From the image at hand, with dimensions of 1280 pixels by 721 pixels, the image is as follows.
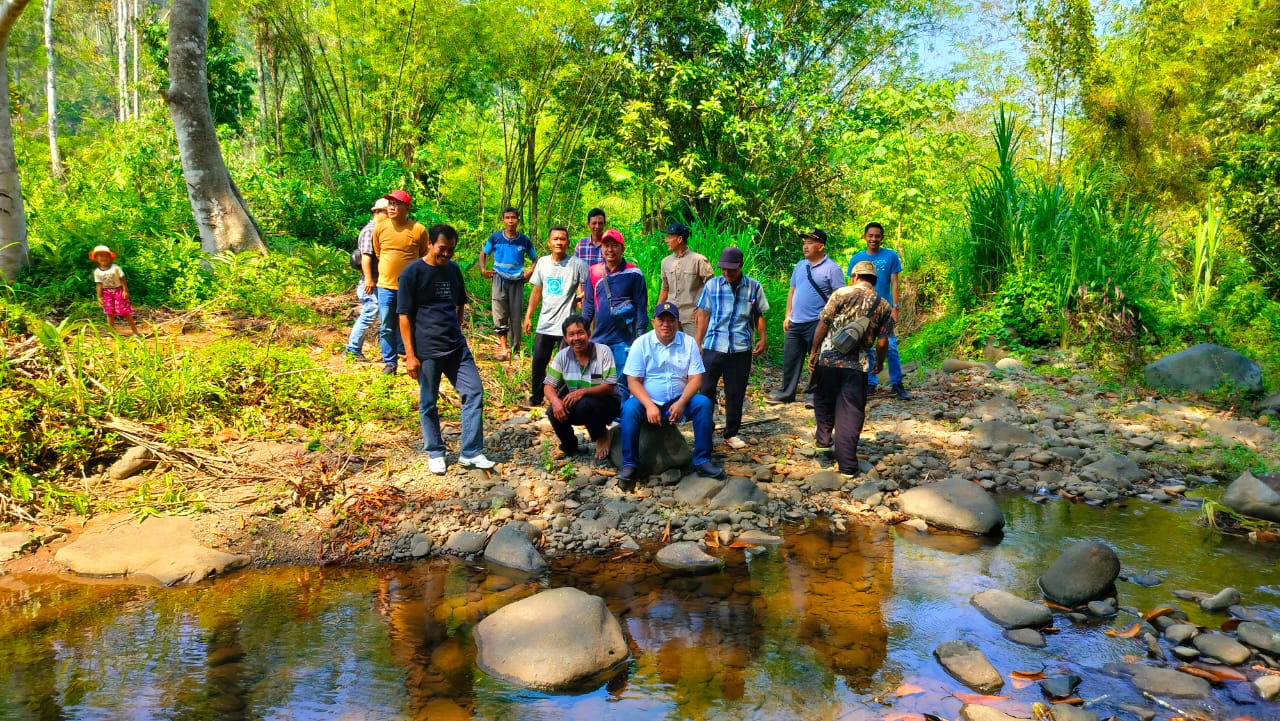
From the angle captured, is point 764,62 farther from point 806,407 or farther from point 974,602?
point 974,602

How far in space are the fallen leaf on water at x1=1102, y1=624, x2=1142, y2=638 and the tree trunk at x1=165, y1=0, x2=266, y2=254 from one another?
30.7 feet

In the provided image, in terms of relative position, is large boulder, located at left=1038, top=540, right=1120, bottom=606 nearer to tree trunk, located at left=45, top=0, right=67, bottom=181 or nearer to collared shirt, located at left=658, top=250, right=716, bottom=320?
collared shirt, located at left=658, top=250, right=716, bottom=320

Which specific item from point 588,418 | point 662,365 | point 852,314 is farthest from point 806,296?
point 588,418

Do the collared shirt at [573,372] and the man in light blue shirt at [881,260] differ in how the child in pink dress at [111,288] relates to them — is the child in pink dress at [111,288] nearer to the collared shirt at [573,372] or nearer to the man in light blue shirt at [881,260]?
the collared shirt at [573,372]

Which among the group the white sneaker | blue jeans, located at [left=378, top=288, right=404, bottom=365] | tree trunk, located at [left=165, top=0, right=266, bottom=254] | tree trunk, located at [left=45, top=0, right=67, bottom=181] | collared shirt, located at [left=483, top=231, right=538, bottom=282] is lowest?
the white sneaker

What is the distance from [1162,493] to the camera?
18.8 feet

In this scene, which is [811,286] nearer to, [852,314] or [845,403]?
[852,314]

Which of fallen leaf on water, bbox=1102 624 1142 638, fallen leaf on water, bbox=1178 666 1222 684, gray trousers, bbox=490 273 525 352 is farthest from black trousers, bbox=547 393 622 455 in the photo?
fallen leaf on water, bbox=1178 666 1222 684

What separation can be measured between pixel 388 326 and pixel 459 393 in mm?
2013

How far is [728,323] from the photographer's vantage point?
20.1 ft

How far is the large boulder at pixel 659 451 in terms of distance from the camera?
18.5 feet

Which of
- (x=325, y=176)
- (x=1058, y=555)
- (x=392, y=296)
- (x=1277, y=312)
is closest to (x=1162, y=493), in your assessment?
(x=1058, y=555)

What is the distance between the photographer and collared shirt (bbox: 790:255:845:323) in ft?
22.9

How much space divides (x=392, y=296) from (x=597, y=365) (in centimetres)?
228
